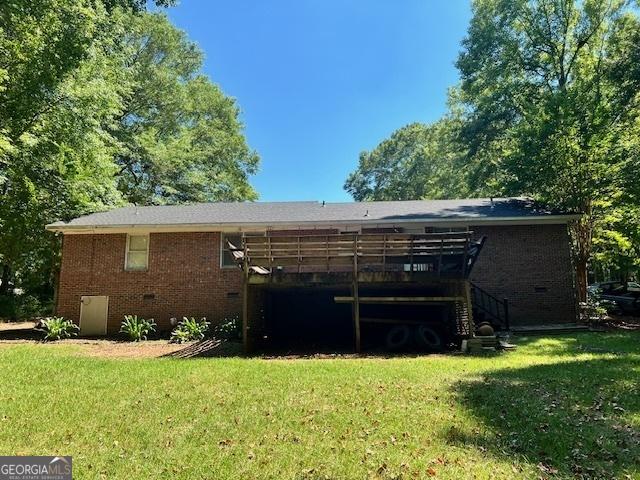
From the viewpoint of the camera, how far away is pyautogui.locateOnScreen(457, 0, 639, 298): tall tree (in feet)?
51.8

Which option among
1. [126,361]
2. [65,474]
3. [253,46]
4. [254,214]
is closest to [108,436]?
[65,474]

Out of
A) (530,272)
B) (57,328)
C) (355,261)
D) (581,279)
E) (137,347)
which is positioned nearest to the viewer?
(355,261)

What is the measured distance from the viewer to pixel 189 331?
539 inches

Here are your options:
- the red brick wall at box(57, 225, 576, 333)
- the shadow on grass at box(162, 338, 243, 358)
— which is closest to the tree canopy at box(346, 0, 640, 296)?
the red brick wall at box(57, 225, 576, 333)

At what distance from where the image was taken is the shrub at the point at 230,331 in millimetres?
13204

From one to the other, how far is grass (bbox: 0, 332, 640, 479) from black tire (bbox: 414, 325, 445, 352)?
2604 mm

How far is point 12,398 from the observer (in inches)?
247

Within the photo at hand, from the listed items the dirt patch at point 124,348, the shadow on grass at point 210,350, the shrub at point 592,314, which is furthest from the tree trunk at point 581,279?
the dirt patch at point 124,348

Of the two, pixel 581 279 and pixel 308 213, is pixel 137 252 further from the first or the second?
pixel 581 279

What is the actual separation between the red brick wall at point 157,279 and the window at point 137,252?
164 mm

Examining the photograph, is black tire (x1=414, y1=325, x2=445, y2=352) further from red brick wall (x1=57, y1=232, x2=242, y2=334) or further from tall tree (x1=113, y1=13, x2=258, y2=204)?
tall tree (x1=113, y1=13, x2=258, y2=204)

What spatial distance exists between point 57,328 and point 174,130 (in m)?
19.7

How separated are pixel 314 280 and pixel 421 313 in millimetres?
3996

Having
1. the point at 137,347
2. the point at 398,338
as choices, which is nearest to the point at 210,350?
the point at 137,347
